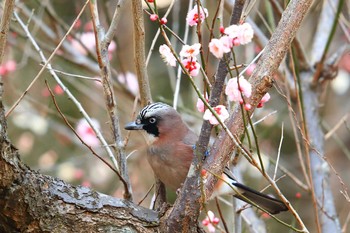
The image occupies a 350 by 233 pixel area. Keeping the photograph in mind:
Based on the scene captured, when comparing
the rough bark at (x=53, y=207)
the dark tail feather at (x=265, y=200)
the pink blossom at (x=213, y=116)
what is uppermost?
the dark tail feather at (x=265, y=200)

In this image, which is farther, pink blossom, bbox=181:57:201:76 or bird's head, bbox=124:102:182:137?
bird's head, bbox=124:102:182:137

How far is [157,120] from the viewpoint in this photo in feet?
15.0

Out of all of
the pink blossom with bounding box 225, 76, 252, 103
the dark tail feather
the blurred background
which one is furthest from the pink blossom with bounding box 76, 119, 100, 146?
the pink blossom with bounding box 225, 76, 252, 103

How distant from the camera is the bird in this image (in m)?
4.16

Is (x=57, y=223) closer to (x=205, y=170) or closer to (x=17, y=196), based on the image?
(x=17, y=196)

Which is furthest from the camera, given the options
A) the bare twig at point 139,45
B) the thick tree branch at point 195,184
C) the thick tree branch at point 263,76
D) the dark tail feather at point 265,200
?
the dark tail feather at point 265,200

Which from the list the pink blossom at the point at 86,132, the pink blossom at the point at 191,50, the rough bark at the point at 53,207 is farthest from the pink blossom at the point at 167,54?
the pink blossom at the point at 86,132

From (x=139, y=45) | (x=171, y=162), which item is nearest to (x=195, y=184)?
(x=139, y=45)

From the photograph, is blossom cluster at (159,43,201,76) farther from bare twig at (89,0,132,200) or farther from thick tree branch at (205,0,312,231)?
bare twig at (89,0,132,200)

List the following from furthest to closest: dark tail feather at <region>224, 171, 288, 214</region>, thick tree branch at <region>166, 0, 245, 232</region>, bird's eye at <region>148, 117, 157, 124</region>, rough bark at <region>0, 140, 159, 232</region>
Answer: bird's eye at <region>148, 117, 157, 124</region>, dark tail feather at <region>224, 171, 288, 214</region>, thick tree branch at <region>166, 0, 245, 232</region>, rough bark at <region>0, 140, 159, 232</region>

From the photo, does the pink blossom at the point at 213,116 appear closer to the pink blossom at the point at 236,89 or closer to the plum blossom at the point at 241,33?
the pink blossom at the point at 236,89

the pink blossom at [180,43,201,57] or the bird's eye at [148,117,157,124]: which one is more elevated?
the bird's eye at [148,117,157,124]

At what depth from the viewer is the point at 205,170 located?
3104 millimetres

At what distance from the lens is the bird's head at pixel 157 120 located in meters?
4.33
